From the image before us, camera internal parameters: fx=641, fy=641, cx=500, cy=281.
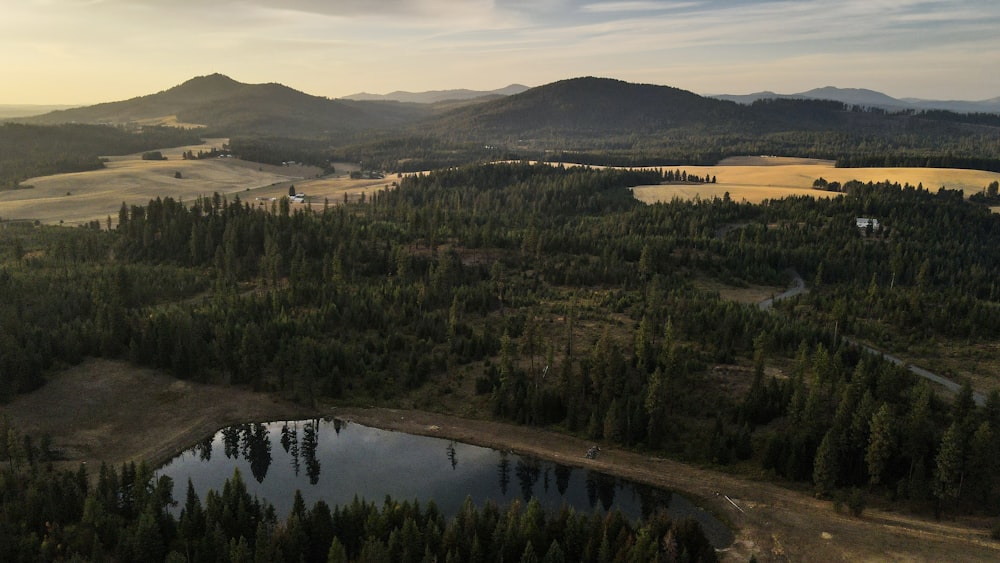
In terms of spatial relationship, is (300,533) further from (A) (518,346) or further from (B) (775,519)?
(A) (518,346)

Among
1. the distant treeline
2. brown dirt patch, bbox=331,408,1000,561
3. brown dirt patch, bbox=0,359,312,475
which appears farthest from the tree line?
brown dirt patch, bbox=0,359,312,475

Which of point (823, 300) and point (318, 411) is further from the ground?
point (823, 300)

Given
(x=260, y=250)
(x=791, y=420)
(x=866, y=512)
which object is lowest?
(x=866, y=512)

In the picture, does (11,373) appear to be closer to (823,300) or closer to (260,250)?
(260,250)

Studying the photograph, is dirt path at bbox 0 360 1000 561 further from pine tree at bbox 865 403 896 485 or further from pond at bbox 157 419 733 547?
pine tree at bbox 865 403 896 485

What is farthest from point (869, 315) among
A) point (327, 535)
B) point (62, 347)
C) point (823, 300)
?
point (62, 347)

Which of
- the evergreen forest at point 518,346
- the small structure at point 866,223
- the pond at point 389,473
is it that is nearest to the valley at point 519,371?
the evergreen forest at point 518,346
